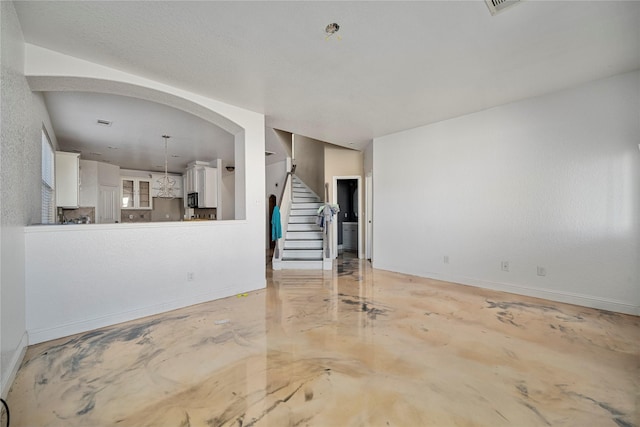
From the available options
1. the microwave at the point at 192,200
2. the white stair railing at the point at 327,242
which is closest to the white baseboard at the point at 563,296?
the white stair railing at the point at 327,242

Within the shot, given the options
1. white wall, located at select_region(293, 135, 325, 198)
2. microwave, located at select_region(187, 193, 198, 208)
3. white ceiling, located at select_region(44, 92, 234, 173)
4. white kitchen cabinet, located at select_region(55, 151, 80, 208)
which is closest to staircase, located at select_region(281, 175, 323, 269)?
white wall, located at select_region(293, 135, 325, 198)

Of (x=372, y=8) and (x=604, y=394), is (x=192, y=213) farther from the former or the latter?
(x=604, y=394)

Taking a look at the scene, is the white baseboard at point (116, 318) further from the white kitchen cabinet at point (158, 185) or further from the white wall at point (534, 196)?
the white kitchen cabinet at point (158, 185)

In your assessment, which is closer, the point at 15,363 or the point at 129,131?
the point at 15,363

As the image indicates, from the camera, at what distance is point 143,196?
907 centimetres

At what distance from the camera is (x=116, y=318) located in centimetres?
306

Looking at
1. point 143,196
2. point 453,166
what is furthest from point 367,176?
point 143,196

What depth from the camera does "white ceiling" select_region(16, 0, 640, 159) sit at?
2.14 m

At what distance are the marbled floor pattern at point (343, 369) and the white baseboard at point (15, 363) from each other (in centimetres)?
5

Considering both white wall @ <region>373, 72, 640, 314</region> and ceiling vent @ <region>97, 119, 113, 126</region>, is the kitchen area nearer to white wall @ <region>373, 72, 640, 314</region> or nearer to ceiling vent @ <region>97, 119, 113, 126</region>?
ceiling vent @ <region>97, 119, 113, 126</region>

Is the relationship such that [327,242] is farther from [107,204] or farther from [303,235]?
[107,204]

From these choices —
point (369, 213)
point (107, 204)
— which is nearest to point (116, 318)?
point (369, 213)

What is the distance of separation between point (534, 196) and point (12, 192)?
5596 mm

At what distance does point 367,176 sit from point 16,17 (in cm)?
572
